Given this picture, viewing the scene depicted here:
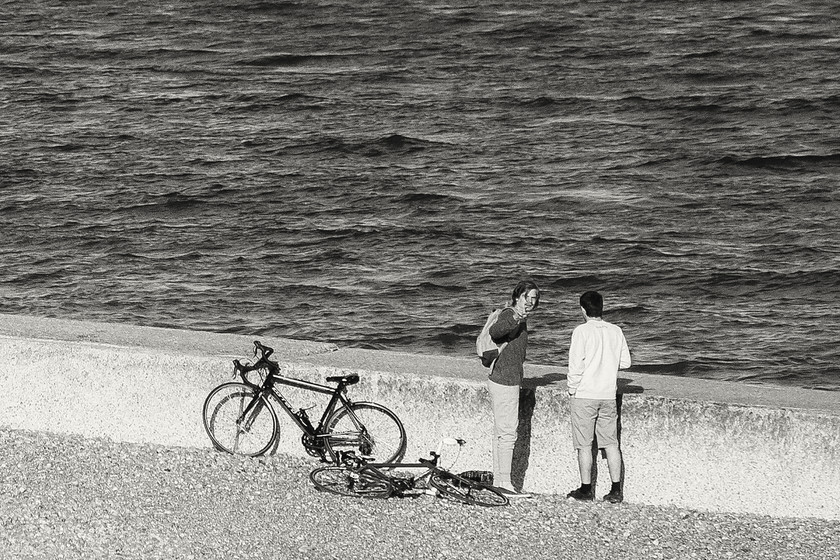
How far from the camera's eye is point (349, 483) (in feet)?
23.5

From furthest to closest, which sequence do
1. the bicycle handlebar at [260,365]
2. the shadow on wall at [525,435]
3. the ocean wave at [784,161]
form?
1. the ocean wave at [784,161]
2. the bicycle handlebar at [260,365]
3. the shadow on wall at [525,435]

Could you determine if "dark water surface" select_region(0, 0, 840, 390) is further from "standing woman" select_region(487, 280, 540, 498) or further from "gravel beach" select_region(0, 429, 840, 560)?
"gravel beach" select_region(0, 429, 840, 560)

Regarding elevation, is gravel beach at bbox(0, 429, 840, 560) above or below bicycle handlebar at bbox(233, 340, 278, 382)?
below

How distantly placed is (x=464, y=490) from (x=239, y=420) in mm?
1561

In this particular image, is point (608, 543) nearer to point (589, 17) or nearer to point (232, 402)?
point (232, 402)

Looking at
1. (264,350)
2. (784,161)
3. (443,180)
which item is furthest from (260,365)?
(784,161)

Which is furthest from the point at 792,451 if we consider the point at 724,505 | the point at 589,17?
the point at 589,17

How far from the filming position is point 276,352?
27.6 ft

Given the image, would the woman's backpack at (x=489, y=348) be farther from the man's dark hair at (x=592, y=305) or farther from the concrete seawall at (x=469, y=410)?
the man's dark hair at (x=592, y=305)

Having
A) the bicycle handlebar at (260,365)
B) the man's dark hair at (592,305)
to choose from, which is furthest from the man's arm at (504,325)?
the bicycle handlebar at (260,365)

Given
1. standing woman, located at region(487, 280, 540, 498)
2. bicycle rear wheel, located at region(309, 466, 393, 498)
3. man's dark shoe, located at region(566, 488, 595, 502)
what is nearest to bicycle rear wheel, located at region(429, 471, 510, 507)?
standing woman, located at region(487, 280, 540, 498)

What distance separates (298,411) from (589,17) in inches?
1428

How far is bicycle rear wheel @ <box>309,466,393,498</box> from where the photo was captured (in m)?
7.12

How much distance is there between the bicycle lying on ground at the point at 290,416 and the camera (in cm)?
778
